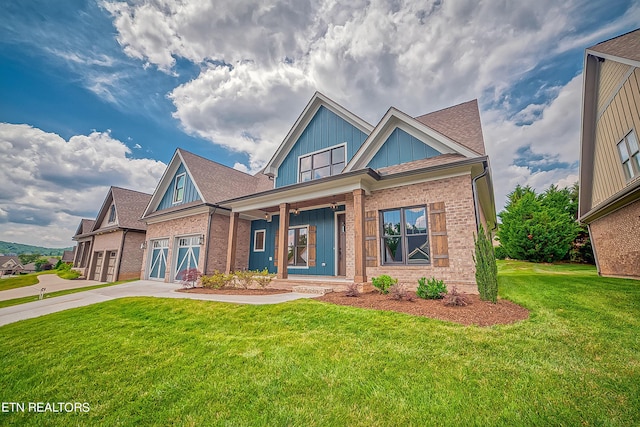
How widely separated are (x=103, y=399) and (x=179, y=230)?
42.8 feet

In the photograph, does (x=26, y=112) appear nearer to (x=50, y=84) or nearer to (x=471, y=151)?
(x=50, y=84)

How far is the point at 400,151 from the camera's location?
9.56 metres

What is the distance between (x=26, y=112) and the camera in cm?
1340

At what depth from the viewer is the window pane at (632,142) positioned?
28.2ft

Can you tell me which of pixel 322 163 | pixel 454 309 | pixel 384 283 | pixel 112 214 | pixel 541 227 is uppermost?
pixel 322 163

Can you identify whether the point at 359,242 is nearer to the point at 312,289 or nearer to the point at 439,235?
the point at 312,289

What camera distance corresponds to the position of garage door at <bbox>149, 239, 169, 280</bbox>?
15.3 metres

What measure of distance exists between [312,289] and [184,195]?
11224 millimetres

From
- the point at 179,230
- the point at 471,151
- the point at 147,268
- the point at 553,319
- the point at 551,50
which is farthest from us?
the point at 147,268

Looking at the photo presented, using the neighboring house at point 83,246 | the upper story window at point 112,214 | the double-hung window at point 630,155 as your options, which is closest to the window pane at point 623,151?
the double-hung window at point 630,155

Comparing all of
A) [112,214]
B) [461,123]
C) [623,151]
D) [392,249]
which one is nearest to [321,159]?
[392,249]

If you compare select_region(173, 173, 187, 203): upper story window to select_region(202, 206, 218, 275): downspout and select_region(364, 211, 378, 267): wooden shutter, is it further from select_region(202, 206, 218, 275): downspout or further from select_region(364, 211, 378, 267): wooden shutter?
select_region(364, 211, 378, 267): wooden shutter

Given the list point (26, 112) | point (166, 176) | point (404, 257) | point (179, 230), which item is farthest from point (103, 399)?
point (26, 112)

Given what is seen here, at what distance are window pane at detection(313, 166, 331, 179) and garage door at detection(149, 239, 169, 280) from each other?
10.1 meters
